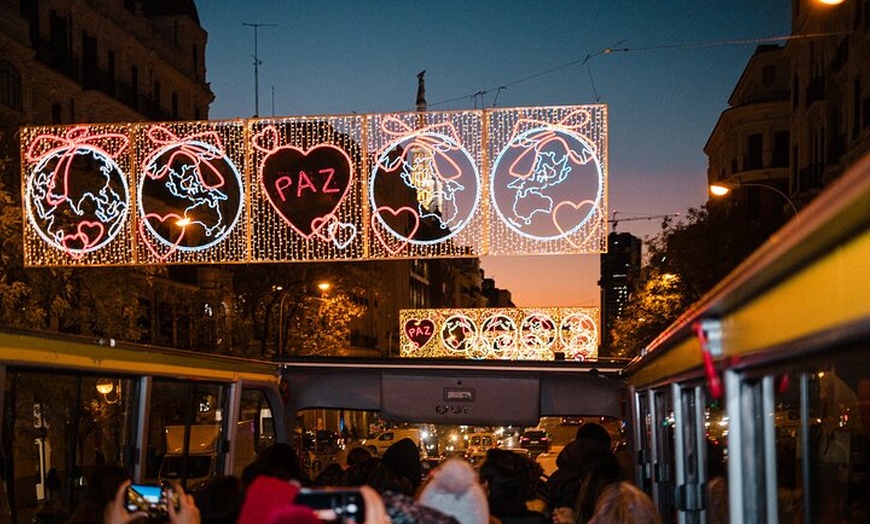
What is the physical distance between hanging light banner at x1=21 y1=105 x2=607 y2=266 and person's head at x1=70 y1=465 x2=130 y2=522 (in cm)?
594

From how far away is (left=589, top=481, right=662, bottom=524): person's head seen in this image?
523cm

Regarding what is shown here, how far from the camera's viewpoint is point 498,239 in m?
11.6

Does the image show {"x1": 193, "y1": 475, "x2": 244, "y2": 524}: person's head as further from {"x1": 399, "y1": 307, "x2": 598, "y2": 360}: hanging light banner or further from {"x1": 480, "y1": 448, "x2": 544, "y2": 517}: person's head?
{"x1": 399, "y1": 307, "x2": 598, "y2": 360}: hanging light banner

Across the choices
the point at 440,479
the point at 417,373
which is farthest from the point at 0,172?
the point at 440,479

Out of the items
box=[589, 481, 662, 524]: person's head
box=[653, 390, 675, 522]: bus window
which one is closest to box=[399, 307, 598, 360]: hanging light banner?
box=[653, 390, 675, 522]: bus window

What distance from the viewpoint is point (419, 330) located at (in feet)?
99.6

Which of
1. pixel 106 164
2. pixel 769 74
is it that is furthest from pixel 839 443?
pixel 769 74

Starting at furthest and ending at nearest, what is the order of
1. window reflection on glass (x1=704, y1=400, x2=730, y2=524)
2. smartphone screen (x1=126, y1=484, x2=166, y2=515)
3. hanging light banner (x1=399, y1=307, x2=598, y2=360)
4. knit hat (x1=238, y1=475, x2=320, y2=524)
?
hanging light banner (x1=399, y1=307, x2=598, y2=360), smartphone screen (x1=126, y1=484, x2=166, y2=515), window reflection on glass (x1=704, y1=400, x2=730, y2=524), knit hat (x1=238, y1=475, x2=320, y2=524)

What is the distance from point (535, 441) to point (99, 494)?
3293 cm

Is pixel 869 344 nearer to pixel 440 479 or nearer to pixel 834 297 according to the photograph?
pixel 834 297

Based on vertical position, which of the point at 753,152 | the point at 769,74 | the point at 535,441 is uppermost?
the point at 769,74

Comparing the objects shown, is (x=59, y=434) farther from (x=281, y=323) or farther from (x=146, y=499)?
(x=281, y=323)

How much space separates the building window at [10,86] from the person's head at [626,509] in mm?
24816

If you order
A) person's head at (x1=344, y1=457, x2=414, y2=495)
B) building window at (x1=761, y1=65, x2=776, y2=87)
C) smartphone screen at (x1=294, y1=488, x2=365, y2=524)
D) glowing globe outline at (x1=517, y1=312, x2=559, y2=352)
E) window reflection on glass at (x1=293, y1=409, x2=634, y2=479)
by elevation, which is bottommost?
window reflection on glass at (x1=293, y1=409, x2=634, y2=479)
